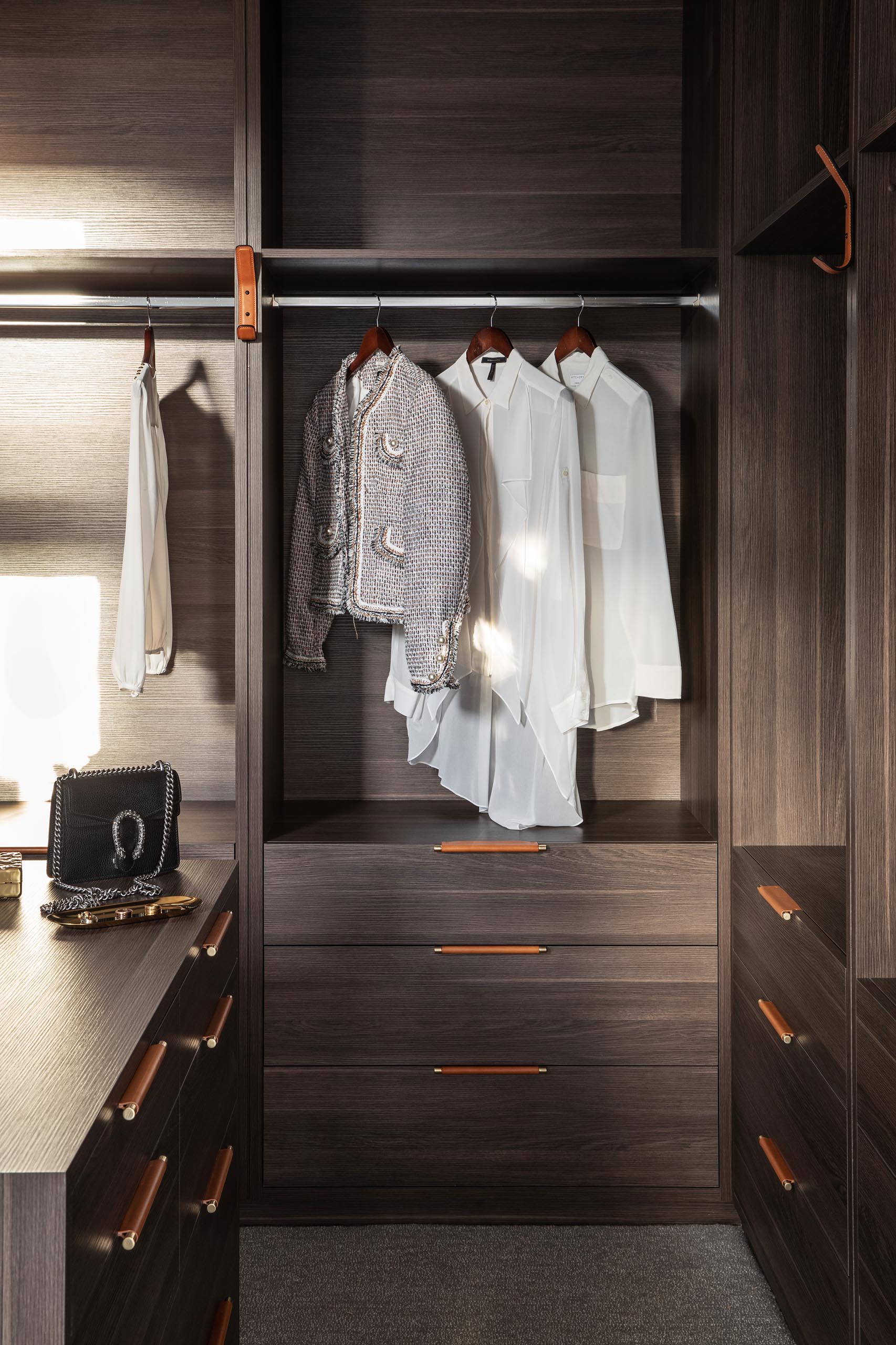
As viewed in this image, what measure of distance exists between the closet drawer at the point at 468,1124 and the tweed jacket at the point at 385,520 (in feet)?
2.79

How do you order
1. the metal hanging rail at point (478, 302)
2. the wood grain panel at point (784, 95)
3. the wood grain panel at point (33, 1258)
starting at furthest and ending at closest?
the metal hanging rail at point (478, 302) → the wood grain panel at point (784, 95) → the wood grain panel at point (33, 1258)

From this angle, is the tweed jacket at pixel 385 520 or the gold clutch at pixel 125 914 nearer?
the gold clutch at pixel 125 914

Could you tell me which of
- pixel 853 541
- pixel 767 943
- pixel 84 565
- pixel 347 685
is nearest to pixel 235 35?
pixel 84 565

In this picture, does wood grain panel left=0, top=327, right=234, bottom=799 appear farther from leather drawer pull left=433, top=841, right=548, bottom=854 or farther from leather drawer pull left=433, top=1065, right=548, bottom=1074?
leather drawer pull left=433, top=1065, right=548, bottom=1074

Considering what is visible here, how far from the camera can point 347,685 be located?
2.50 metres

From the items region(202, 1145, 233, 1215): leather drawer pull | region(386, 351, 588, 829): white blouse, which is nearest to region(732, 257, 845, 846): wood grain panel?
region(386, 351, 588, 829): white blouse

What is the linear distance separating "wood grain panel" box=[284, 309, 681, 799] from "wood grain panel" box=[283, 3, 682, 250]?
0.27 metres

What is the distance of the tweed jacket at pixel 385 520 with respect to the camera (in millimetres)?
2070

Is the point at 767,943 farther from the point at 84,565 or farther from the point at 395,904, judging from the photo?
the point at 84,565

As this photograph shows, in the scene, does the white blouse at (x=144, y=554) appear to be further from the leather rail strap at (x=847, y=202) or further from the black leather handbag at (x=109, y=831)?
the leather rail strap at (x=847, y=202)

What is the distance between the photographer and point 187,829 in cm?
216

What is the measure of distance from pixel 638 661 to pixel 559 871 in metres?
0.51

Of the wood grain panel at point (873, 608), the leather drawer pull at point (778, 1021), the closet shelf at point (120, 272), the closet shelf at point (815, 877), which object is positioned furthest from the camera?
the closet shelf at point (120, 272)

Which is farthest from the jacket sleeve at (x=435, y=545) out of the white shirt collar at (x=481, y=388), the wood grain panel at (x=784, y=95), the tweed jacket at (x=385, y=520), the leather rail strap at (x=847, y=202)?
the leather rail strap at (x=847, y=202)
